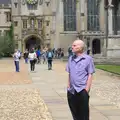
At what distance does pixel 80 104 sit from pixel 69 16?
255ft

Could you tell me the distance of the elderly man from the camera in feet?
24.7

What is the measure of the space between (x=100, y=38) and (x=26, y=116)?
73.3m

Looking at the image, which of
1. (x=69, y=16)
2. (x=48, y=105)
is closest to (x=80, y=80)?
(x=48, y=105)

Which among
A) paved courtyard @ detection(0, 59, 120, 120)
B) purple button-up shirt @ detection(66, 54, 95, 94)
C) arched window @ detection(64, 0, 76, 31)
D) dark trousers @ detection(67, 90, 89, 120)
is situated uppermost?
arched window @ detection(64, 0, 76, 31)

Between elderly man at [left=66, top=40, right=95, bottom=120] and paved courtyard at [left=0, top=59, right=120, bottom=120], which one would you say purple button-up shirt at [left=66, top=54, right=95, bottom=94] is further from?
paved courtyard at [left=0, top=59, right=120, bottom=120]

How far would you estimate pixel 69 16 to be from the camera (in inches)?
3337

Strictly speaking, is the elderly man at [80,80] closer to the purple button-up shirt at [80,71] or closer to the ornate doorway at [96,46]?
the purple button-up shirt at [80,71]

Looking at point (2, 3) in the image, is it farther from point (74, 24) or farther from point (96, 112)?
point (96, 112)

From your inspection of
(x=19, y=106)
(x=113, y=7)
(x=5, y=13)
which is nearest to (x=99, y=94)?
(x=19, y=106)

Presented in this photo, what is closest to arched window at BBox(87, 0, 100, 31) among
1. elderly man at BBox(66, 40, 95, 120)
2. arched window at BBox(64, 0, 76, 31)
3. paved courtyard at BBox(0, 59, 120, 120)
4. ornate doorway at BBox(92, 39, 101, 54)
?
ornate doorway at BBox(92, 39, 101, 54)

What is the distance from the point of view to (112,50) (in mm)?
54656

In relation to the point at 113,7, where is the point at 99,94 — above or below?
below

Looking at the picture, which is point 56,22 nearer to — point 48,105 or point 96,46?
point 96,46

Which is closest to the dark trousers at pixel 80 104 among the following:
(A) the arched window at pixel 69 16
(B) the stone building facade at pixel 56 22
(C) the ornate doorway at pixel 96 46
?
(B) the stone building facade at pixel 56 22
